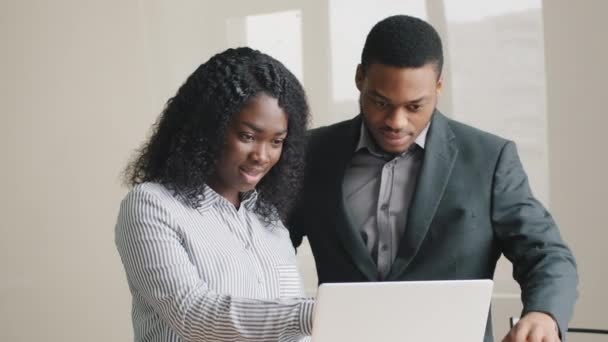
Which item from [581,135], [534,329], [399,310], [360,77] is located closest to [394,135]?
[360,77]

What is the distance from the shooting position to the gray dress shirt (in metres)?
1.98

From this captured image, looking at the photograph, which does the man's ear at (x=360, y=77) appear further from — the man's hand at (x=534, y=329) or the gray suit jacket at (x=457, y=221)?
the man's hand at (x=534, y=329)

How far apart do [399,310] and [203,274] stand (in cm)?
40

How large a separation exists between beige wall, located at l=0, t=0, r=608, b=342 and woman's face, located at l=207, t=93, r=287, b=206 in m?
2.01

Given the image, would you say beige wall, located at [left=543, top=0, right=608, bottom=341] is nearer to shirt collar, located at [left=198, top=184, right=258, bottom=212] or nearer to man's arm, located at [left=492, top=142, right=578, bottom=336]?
man's arm, located at [left=492, top=142, right=578, bottom=336]

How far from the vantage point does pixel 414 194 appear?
6.43 ft

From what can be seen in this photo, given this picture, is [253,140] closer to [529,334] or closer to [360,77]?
[360,77]

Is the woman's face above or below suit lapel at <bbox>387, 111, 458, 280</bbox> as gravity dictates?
above

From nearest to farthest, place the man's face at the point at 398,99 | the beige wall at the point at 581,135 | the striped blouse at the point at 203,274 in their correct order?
the striped blouse at the point at 203,274
the man's face at the point at 398,99
the beige wall at the point at 581,135

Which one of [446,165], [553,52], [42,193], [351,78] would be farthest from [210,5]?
[446,165]

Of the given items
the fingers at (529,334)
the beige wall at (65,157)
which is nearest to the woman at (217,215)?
the fingers at (529,334)

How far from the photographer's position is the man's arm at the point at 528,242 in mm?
1812

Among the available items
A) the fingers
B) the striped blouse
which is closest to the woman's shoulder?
the striped blouse

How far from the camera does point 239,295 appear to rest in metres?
1.62
